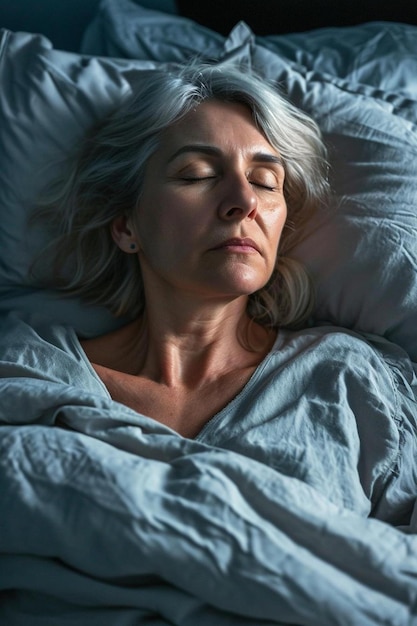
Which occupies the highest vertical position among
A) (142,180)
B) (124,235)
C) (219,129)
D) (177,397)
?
(219,129)

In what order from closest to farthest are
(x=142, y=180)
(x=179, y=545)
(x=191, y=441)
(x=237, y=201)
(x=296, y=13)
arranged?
(x=179, y=545) < (x=191, y=441) < (x=237, y=201) < (x=142, y=180) < (x=296, y=13)

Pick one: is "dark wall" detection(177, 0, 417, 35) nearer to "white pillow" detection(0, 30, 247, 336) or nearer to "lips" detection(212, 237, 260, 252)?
"white pillow" detection(0, 30, 247, 336)

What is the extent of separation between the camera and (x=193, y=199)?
1402mm

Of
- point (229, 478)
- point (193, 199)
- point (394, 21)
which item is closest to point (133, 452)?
point (229, 478)

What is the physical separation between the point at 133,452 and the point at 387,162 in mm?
723

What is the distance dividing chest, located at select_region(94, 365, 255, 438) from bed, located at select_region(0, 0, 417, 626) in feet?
0.48

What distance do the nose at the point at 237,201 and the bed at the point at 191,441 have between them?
0.24 metres

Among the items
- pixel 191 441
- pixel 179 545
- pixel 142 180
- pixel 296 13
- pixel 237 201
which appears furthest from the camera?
pixel 296 13

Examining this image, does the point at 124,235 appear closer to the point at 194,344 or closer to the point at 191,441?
the point at 194,344

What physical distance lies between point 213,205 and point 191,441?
0.41 meters

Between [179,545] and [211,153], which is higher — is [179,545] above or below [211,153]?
below

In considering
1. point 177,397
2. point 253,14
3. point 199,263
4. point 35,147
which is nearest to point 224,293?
point 199,263

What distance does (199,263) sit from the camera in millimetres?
1391

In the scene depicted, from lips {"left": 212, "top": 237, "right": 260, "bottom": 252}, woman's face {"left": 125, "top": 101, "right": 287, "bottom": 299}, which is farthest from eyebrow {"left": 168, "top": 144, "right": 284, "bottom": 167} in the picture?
lips {"left": 212, "top": 237, "right": 260, "bottom": 252}
